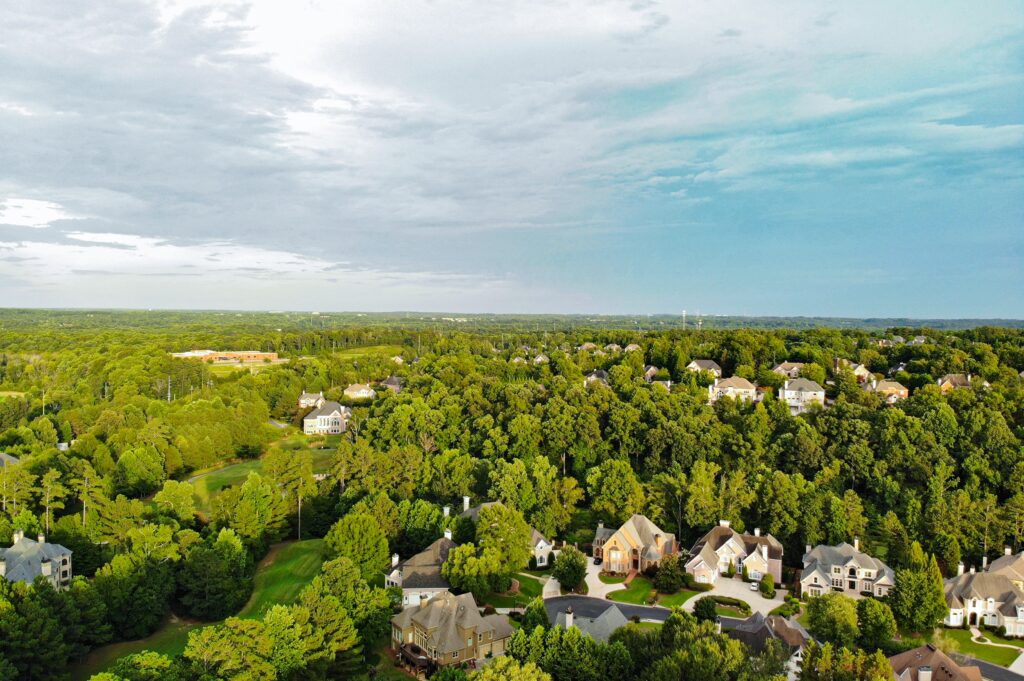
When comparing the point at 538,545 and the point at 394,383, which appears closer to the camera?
the point at 538,545

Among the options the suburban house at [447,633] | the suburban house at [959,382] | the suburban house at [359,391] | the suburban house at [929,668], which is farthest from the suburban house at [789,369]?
the suburban house at [447,633]

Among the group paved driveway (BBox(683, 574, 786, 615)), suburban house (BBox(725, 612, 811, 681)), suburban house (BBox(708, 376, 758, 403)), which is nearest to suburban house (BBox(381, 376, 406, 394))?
suburban house (BBox(708, 376, 758, 403))

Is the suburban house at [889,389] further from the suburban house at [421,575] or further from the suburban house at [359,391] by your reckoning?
the suburban house at [359,391]

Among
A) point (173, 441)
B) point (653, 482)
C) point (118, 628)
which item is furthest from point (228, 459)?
point (653, 482)

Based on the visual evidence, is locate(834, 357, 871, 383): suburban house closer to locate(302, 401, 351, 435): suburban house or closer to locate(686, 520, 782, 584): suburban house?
locate(686, 520, 782, 584): suburban house

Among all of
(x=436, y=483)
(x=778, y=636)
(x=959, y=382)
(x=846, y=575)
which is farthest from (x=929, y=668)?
(x=959, y=382)

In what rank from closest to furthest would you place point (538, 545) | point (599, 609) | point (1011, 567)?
point (599, 609), point (1011, 567), point (538, 545)

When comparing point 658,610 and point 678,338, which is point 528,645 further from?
point 678,338

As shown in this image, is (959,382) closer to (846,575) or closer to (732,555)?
(846,575)
